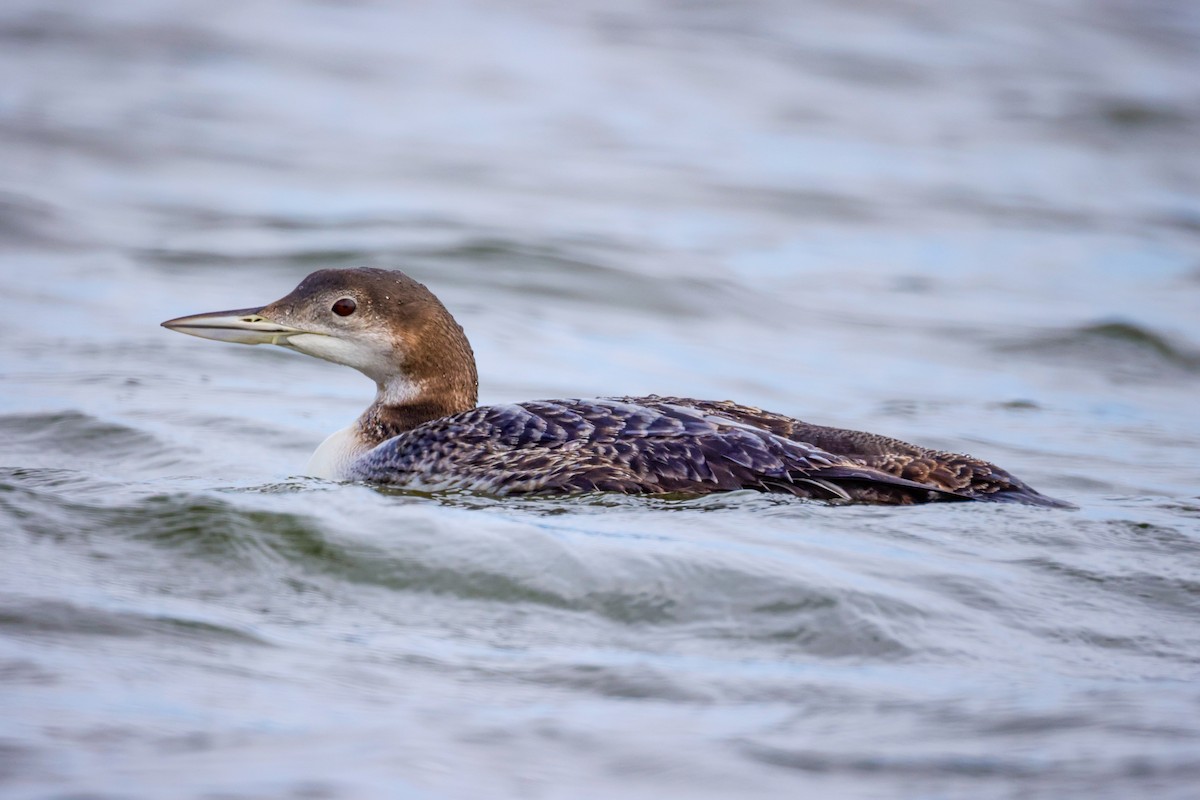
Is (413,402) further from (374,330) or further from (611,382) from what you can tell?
(611,382)

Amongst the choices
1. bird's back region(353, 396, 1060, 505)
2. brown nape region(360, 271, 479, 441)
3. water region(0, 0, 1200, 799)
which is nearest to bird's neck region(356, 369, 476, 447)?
brown nape region(360, 271, 479, 441)

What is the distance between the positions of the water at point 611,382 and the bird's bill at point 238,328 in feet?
1.66

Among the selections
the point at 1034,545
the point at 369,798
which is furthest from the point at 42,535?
the point at 1034,545

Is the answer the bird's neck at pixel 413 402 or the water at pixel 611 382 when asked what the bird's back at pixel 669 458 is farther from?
the bird's neck at pixel 413 402

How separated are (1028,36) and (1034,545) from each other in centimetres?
1308

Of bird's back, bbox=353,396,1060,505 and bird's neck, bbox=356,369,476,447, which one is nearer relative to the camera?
bird's back, bbox=353,396,1060,505

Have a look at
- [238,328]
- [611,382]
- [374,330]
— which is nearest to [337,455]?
[374,330]

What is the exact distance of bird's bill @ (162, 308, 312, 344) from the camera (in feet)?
19.0

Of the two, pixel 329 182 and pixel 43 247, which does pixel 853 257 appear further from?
pixel 43 247

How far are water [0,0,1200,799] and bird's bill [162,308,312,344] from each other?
1.66 feet

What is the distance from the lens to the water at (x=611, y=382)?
139 inches

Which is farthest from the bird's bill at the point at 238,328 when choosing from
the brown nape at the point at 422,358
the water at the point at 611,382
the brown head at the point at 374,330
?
the water at the point at 611,382

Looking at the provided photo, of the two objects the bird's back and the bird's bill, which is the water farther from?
the bird's bill

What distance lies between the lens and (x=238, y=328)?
19.1ft
